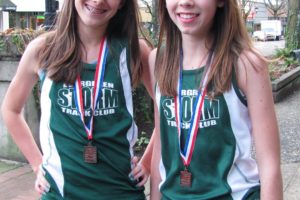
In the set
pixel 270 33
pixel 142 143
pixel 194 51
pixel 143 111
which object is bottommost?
pixel 142 143

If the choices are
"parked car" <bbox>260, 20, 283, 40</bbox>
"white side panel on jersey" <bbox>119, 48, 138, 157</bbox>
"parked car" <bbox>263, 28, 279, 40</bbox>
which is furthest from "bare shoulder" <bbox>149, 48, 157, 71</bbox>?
"parked car" <bbox>260, 20, 283, 40</bbox>

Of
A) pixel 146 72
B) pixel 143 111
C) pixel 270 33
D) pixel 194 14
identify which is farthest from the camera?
pixel 270 33

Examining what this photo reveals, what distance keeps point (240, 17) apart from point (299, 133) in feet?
16.7

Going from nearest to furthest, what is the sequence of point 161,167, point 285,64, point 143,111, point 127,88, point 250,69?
point 250,69 → point 161,167 → point 127,88 → point 143,111 → point 285,64

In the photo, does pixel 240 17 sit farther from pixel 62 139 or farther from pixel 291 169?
pixel 291 169

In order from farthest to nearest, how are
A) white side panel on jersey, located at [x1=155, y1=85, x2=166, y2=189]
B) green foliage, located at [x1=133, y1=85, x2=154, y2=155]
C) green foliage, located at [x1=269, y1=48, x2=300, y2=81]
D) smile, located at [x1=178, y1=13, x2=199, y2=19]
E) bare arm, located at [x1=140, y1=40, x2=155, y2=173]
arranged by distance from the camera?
green foliage, located at [x1=269, y1=48, x2=300, y2=81]
green foliage, located at [x1=133, y1=85, x2=154, y2=155]
bare arm, located at [x1=140, y1=40, x2=155, y2=173]
white side panel on jersey, located at [x1=155, y1=85, x2=166, y2=189]
smile, located at [x1=178, y1=13, x2=199, y2=19]

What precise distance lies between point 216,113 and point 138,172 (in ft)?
1.80

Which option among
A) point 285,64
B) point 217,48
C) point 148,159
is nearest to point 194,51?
point 217,48

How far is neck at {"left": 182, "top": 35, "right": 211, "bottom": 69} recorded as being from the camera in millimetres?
1926

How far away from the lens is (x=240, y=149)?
6.01 ft

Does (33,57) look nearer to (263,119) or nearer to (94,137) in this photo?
(94,137)

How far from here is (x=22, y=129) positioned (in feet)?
7.77

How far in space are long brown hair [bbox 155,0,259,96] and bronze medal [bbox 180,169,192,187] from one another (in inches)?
12.3

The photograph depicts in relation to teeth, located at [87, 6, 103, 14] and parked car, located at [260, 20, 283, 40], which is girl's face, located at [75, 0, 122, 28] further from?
parked car, located at [260, 20, 283, 40]
